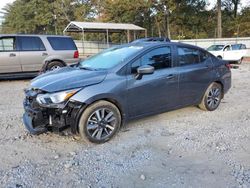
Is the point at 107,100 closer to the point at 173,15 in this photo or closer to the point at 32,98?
the point at 32,98

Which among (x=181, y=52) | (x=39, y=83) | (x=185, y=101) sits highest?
(x=181, y=52)

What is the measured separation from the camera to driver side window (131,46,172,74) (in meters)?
5.00

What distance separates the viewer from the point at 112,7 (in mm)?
37500

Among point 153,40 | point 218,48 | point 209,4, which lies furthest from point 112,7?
point 153,40

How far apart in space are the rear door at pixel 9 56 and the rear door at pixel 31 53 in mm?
184

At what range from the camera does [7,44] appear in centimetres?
1020

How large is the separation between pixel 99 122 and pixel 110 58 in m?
1.33

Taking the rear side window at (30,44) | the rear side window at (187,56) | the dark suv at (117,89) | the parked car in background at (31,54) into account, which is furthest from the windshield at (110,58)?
the rear side window at (30,44)

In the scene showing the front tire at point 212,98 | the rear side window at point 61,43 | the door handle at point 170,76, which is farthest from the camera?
the rear side window at point 61,43

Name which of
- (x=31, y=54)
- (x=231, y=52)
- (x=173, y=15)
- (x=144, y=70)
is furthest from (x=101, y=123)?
(x=173, y=15)

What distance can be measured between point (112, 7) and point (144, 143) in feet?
115

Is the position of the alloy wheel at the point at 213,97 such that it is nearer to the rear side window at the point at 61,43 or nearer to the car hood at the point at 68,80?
the car hood at the point at 68,80

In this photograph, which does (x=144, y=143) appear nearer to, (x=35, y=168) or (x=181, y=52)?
(x=35, y=168)

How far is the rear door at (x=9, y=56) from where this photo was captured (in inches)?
397
